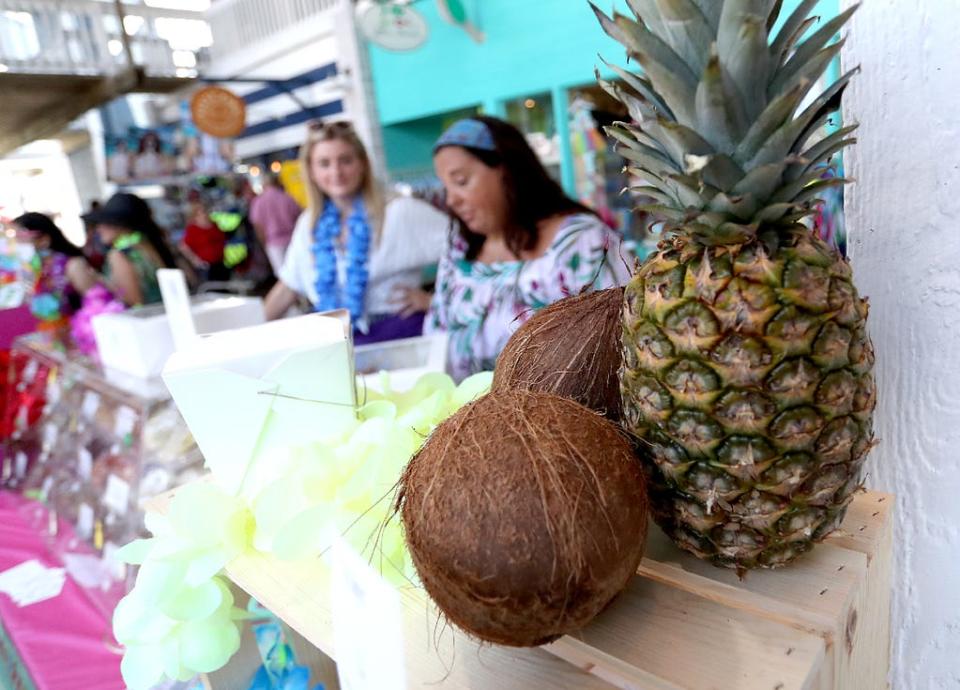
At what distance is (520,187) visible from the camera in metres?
1.76

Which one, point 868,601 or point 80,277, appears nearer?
point 868,601

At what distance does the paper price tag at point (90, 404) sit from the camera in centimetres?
177

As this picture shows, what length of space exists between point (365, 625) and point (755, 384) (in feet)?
1.32

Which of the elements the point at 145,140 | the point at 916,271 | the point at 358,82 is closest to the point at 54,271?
the point at 916,271

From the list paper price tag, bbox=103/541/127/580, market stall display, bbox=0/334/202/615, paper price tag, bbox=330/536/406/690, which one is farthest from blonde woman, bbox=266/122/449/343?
paper price tag, bbox=330/536/406/690

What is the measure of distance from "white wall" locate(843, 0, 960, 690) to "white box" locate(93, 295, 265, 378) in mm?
1545

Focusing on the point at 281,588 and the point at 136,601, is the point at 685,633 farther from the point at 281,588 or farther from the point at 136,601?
the point at 136,601

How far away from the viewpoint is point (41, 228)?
327cm

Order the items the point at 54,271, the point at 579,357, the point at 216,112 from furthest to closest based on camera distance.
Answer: the point at 216,112
the point at 54,271
the point at 579,357

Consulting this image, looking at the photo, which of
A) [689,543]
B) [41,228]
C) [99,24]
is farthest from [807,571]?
[99,24]

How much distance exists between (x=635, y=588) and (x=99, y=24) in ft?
30.2

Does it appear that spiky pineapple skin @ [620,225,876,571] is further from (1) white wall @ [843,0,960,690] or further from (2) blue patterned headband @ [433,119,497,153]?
(2) blue patterned headband @ [433,119,497,153]

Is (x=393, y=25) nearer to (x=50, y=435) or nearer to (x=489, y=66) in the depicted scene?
(x=489, y=66)

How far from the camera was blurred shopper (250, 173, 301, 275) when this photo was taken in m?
5.13
